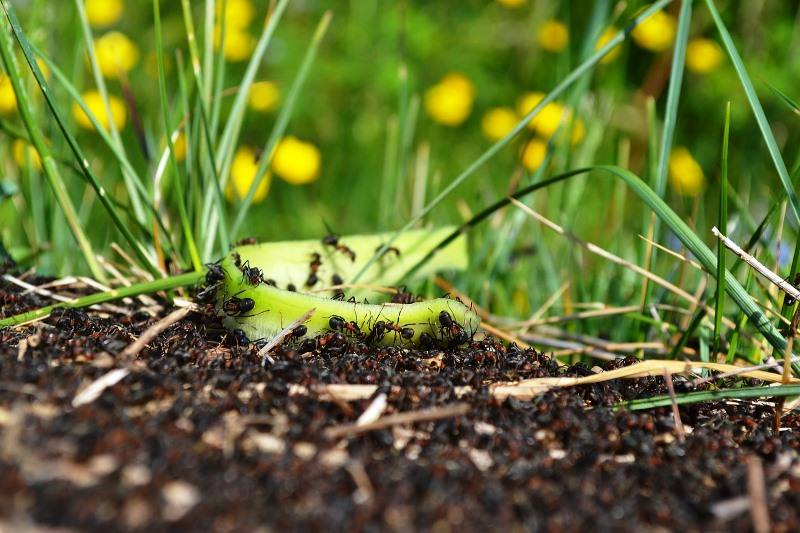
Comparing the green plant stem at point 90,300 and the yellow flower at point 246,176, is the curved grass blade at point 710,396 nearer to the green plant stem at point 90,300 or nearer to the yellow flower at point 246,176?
the green plant stem at point 90,300

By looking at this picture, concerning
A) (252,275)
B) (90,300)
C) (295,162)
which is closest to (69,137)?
(90,300)

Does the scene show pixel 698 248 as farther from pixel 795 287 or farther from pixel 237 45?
pixel 237 45

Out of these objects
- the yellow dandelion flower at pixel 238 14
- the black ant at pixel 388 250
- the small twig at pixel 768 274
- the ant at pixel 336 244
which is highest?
the yellow dandelion flower at pixel 238 14

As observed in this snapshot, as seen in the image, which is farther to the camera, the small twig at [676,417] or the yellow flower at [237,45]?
the yellow flower at [237,45]

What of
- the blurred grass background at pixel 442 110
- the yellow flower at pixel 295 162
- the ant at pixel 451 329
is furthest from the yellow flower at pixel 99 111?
the ant at pixel 451 329

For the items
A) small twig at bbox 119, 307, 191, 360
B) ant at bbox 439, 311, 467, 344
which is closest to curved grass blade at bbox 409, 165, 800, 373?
ant at bbox 439, 311, 467, 344

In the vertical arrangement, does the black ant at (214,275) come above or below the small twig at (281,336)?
above
